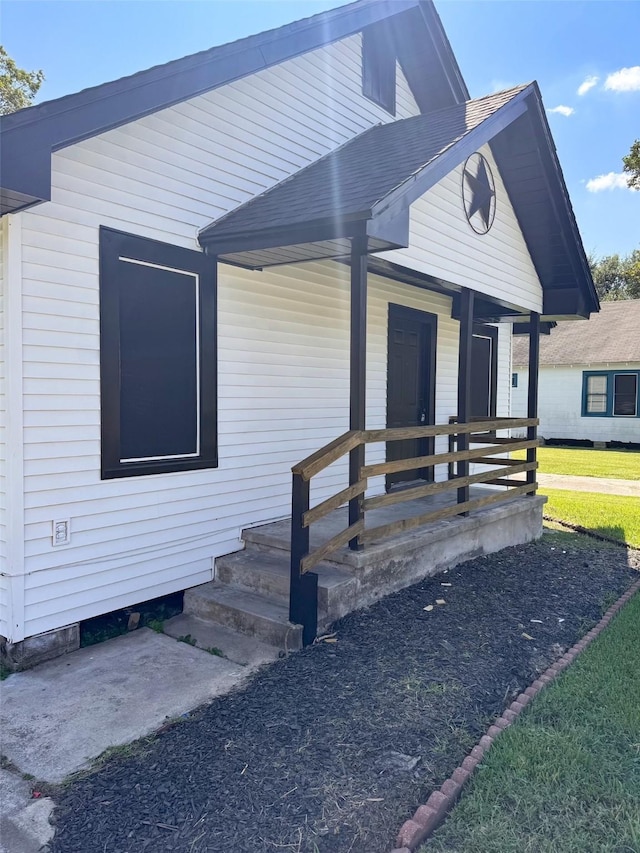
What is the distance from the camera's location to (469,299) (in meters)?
6.46

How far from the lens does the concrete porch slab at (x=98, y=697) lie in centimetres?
303

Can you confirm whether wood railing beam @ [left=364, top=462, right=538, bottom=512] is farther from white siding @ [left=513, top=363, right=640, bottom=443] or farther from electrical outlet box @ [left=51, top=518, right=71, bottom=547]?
white siding @ [left=513, top=363, right=640, bottom=443]

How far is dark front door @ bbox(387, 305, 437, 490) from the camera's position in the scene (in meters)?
7.57

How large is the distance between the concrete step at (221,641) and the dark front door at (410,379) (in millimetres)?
3532

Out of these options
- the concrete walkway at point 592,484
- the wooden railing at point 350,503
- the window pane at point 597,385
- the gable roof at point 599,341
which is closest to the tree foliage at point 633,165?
the gable roof at point 599,341

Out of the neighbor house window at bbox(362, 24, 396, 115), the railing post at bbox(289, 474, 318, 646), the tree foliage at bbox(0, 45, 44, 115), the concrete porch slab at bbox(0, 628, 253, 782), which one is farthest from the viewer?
the tree foliage at bbox(0, 45, 44, 115)

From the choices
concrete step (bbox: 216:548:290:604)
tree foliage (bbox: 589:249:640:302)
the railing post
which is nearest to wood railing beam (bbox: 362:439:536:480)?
the railing post

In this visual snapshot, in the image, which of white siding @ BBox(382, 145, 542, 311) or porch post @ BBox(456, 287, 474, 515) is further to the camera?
porch post @ BBox(456, 287, 474, 515)

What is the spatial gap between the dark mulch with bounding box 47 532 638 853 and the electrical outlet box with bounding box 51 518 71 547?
4.94ft

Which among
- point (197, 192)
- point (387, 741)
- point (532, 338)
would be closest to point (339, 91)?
point (197, 192)

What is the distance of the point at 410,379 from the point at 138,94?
4.86 m

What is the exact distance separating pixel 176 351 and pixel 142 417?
594mm

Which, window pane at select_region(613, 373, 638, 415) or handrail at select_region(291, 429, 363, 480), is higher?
window pane at select_region(613, 373, 638, 415)

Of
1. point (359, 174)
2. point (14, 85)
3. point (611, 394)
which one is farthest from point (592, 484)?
point (14, 85)
